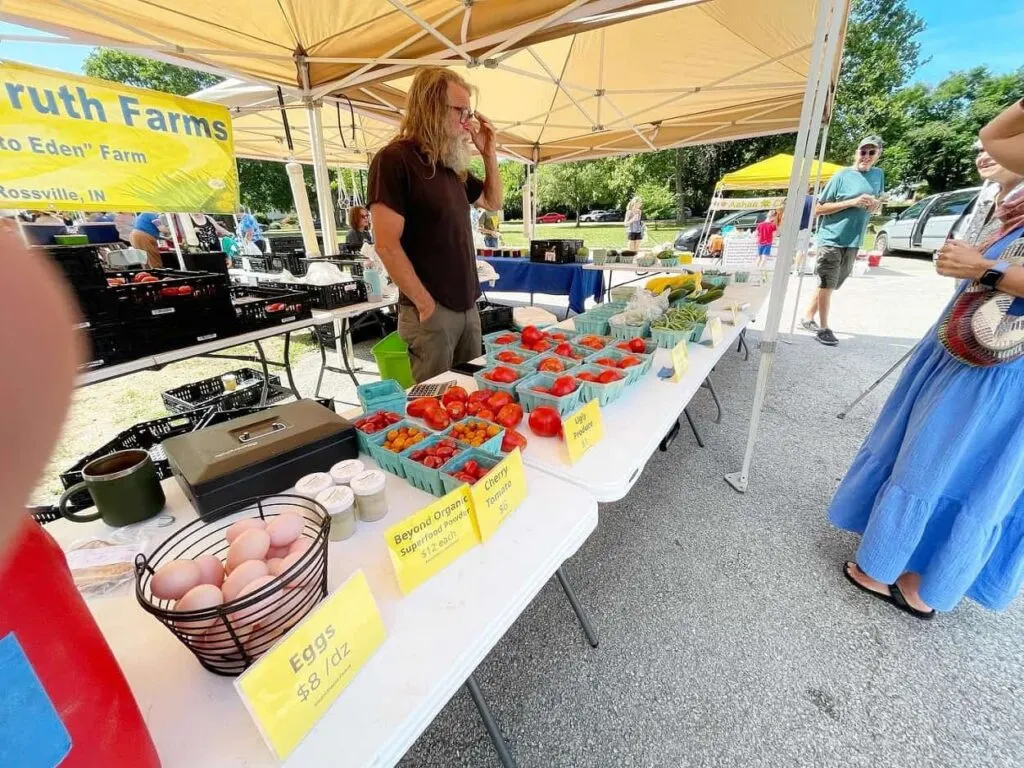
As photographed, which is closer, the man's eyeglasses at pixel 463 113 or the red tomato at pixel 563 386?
the red tomato at pixel 563 386

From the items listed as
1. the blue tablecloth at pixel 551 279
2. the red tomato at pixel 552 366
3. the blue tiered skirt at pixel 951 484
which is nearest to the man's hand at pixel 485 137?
the red tomato at pixel 552 366

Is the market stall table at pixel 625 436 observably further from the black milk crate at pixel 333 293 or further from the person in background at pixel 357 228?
the person in background at pixel 357 228

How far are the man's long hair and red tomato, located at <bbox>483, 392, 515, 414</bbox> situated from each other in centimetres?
108

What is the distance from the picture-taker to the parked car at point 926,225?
8.78 meters

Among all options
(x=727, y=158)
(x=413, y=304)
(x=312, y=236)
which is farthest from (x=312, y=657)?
(x=727, y=158)

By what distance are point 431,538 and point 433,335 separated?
1.33m

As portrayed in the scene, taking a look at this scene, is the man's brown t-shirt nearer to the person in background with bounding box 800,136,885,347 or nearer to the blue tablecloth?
the blue tablecloth

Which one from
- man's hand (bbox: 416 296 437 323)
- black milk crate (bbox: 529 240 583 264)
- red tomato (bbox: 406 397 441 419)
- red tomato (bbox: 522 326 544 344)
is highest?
black milk crate (bbox: 529 240 583 264)

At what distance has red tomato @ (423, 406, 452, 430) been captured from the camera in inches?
46.6

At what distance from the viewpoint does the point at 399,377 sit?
219 cm

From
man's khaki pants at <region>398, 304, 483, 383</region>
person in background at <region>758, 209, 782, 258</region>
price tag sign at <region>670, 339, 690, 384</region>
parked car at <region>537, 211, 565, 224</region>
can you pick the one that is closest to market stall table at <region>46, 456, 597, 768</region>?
price tag sign at <region>670, 339, 690, 384</region>

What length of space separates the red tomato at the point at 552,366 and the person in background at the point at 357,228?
4523 mm

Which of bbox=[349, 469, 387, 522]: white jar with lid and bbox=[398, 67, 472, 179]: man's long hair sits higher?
bbox=[398, 67, 472, 179]: man's long hair

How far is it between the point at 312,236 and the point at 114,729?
17.1 feet
